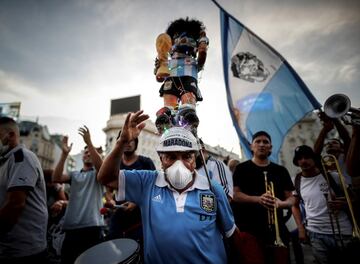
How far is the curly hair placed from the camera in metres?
3.58

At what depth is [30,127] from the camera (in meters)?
57.3

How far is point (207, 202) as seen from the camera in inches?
69.2

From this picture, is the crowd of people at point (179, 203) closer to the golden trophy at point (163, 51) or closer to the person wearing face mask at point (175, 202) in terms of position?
the person wearing face mask at point (175, 202)

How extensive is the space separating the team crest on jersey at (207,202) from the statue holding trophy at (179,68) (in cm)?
100

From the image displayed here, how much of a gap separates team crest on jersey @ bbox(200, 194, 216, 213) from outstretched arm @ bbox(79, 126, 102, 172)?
1.62 metres

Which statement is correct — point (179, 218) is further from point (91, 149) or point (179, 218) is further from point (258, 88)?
point (258, 88)

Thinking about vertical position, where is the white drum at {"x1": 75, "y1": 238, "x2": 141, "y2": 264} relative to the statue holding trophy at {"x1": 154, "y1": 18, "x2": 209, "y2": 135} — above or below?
below

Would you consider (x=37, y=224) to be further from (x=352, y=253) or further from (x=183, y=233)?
(x=352, y=253)

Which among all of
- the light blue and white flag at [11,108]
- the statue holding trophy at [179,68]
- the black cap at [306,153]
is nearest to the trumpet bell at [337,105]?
the black cap at [306,153]

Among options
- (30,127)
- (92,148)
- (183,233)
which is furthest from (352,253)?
(30,127)

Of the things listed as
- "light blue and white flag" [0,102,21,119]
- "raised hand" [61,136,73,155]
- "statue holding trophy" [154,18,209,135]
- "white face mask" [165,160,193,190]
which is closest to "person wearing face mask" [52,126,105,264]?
"raised hand" [61,136,73,155]

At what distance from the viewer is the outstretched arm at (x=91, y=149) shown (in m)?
2.71

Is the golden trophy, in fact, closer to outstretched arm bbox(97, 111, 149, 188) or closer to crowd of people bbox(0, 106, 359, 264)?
crowd of people bbox(0, 106, 359, 264)

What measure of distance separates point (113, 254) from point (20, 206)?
5.04ft
